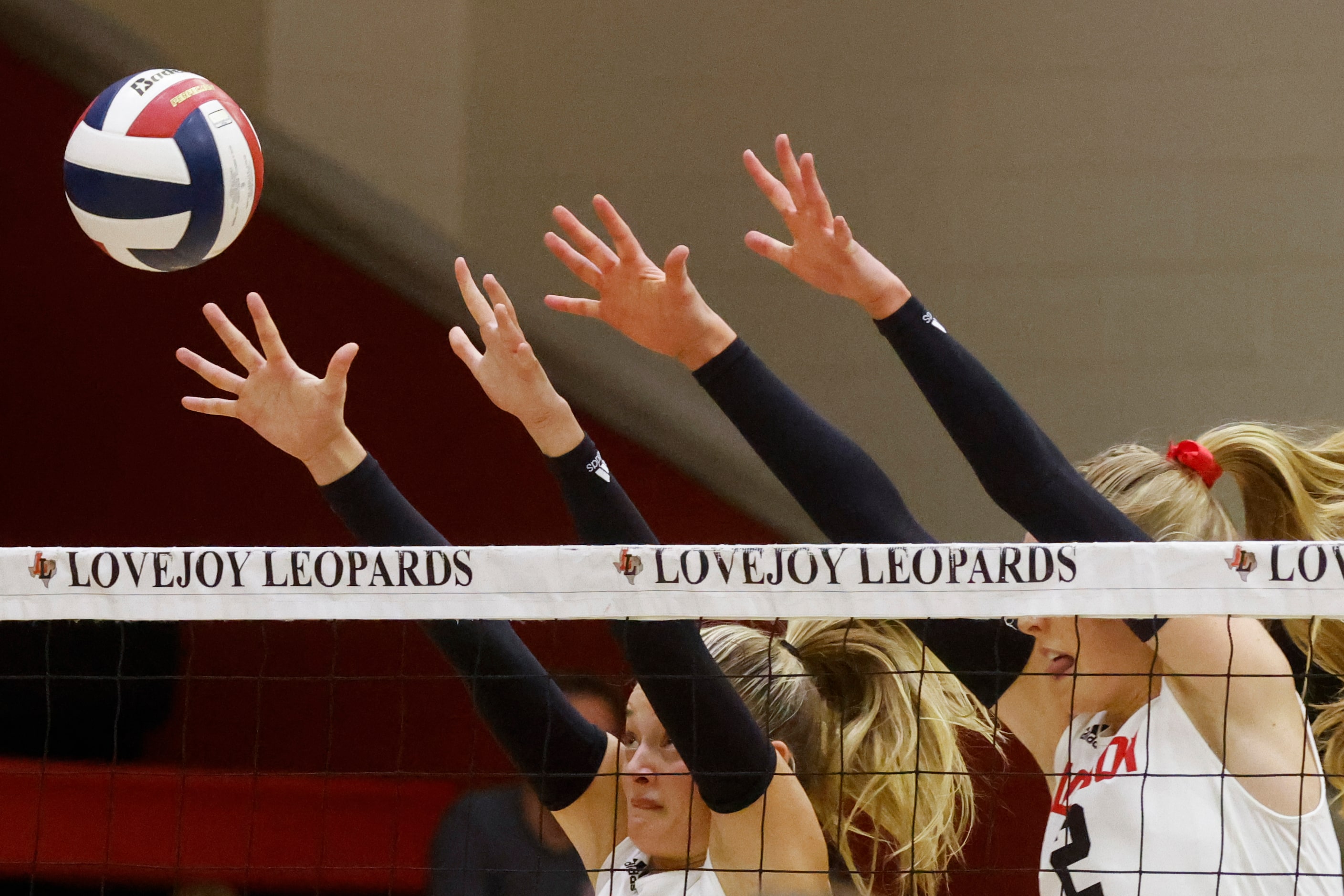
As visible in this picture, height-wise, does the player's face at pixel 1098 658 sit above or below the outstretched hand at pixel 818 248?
below

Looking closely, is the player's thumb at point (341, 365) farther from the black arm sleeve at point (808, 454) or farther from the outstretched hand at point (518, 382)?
the black arm sleeve at point (808, 454)

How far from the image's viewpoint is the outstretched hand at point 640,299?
2490 millimetres

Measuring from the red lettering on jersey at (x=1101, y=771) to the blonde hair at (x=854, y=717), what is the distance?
0.38m

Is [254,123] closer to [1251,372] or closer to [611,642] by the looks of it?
[611,642]

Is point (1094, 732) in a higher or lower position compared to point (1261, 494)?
lower

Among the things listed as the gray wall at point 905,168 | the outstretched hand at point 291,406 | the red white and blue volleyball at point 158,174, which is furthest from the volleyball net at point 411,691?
the gray wall at point 905,168

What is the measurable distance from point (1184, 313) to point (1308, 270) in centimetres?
45

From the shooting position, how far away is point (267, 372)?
101 inches

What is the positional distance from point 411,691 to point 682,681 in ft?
9.96

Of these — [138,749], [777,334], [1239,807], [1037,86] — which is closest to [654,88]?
[777,334]

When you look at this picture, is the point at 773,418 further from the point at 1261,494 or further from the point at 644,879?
the point at 1261,494

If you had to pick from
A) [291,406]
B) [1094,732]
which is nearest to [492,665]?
[291,406]

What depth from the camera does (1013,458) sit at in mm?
2285

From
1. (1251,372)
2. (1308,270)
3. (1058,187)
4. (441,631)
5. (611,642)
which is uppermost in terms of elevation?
(1058,187)
